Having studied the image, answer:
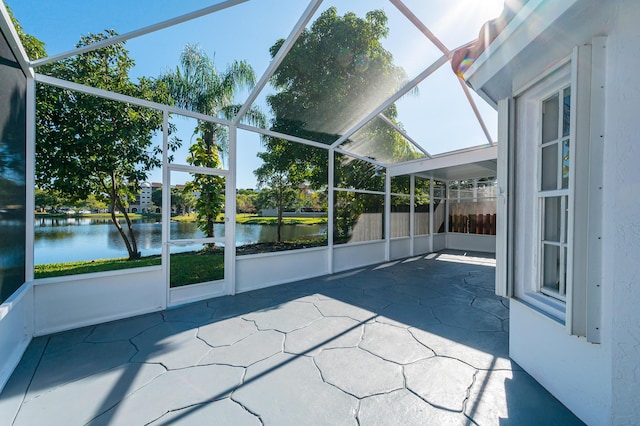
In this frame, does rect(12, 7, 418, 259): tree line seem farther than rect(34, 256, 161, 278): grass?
Yes

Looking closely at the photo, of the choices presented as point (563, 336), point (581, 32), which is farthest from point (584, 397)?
point (581, 32)

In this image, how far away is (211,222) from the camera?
448 centimetres

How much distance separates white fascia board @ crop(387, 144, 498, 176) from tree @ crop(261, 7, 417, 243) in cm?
239

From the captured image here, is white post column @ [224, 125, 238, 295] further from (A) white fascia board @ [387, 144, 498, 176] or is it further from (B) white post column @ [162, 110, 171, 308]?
(A) white fascia board @ [387, 144, 498, 176]

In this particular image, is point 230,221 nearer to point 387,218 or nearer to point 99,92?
point 99,92

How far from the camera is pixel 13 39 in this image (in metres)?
2.41

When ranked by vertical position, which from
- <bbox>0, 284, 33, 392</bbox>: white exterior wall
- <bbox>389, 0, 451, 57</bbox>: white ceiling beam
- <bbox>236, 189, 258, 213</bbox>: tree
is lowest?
<bbox>0, 284, 33, 392</bbox>: white exterior wall

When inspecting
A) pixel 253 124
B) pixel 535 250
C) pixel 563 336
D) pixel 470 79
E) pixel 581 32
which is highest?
pixel 253 124

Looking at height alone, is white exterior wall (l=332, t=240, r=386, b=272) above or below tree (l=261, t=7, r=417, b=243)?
below

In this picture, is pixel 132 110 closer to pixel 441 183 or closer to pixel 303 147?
pixel 303 147

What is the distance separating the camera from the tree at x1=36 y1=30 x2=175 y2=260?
3.21 meters

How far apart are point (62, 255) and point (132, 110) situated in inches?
84.2

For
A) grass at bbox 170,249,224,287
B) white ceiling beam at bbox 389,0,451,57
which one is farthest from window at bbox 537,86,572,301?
grass at bbox 170,249,224,287

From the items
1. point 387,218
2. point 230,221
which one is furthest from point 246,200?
point 387,218
